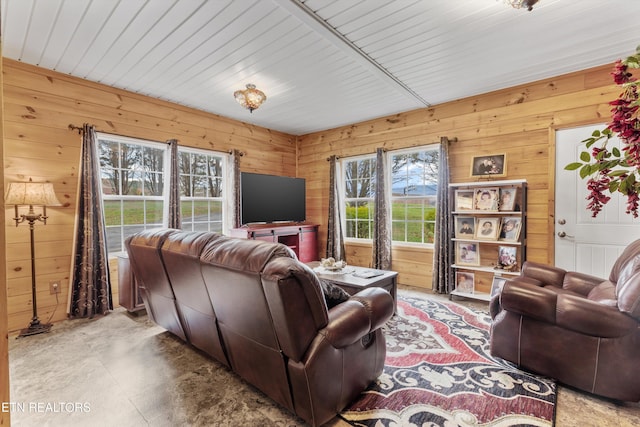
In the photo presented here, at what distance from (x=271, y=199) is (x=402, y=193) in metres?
2.05

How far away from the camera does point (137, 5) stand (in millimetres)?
2195

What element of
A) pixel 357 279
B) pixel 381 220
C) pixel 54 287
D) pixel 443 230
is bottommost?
pixel 54 287

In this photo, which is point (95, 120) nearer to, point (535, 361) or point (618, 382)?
point (535, 361)

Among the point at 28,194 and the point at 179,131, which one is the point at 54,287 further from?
the point at 179,131

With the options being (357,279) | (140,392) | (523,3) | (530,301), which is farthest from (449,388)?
(523,3)

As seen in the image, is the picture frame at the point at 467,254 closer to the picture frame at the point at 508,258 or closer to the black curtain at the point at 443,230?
the black curtain at the point at 443,230

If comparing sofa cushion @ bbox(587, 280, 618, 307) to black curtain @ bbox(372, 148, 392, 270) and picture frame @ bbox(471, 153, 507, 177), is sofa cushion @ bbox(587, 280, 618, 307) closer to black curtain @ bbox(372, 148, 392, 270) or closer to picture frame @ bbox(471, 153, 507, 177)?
picture frame @ bbox(471, 153, 507, 177)

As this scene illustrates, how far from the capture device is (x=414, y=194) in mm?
4562

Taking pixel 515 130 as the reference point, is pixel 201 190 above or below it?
below

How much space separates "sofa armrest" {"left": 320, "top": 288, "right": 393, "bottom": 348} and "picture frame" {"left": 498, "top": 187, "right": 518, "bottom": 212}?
2.38 meters

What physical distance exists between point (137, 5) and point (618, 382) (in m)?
3.96

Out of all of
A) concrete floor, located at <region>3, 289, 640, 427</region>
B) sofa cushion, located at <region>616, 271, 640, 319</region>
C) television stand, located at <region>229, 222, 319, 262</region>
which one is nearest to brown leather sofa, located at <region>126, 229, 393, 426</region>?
concrete floor, located at <region>3, 289, 640, 427</region>

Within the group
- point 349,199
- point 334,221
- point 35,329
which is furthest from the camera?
point 349,199

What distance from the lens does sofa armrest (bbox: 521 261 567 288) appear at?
2.76m
